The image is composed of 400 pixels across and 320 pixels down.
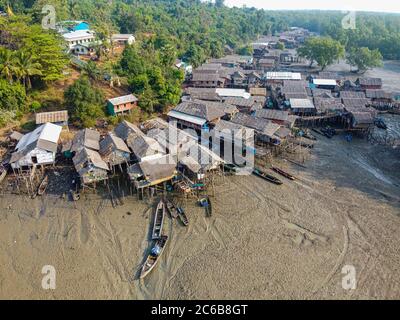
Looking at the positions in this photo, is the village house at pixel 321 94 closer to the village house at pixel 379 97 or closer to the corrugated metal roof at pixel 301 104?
the corrugated metal roof at pixel 301 104

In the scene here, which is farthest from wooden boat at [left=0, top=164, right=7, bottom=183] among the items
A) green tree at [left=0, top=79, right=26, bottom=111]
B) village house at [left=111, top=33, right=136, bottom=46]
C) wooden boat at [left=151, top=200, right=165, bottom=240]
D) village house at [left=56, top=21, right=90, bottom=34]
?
village house at [left=111, top=33, right=136, bottom=46]

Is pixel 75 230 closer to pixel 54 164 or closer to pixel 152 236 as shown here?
pixel 152 236

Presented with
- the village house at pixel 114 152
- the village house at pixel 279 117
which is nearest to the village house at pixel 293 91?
the village house at pixel 279 117

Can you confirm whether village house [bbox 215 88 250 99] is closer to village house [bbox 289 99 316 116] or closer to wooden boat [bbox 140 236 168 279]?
village house [bbox 289 99 316 116]

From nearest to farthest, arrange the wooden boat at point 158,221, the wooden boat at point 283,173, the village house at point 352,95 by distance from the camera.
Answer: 1. the wooden boat at point 158,221
2. the wooden boat at point 283,173
3. the village house at point 352,95

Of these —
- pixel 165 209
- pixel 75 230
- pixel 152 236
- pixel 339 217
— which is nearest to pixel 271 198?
pixel 339 217
